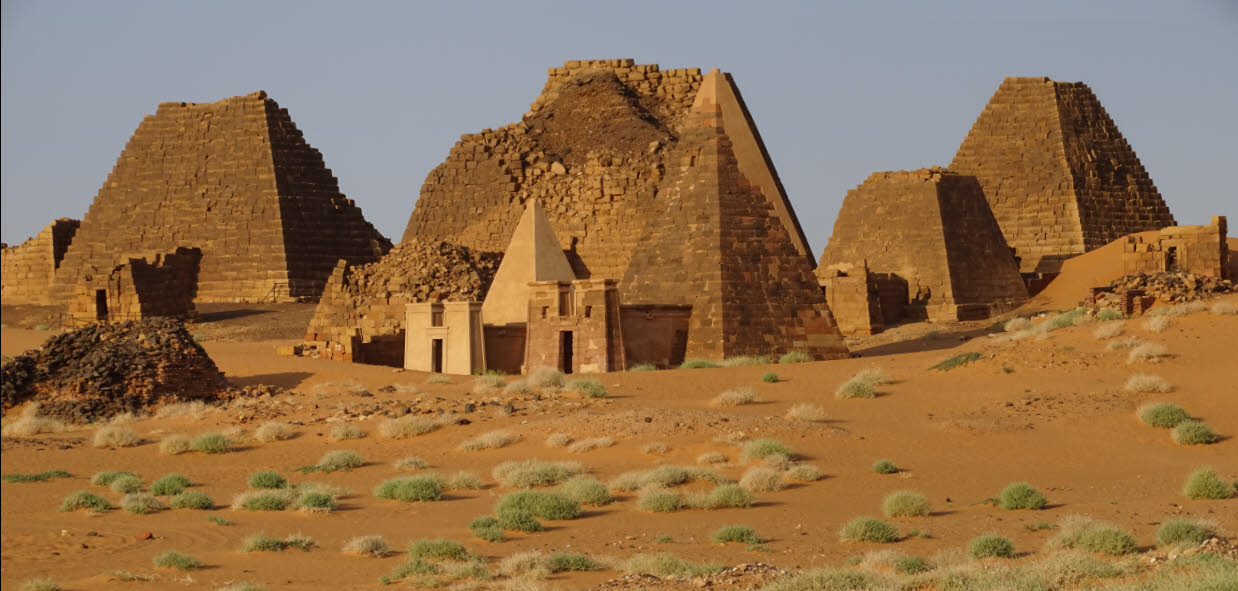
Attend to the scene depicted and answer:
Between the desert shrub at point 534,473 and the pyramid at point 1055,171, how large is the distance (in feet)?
125

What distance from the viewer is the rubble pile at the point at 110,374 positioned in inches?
1142

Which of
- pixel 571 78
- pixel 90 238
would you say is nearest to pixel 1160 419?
pixel 571 78

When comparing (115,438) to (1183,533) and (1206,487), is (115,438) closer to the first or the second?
(1206,487)

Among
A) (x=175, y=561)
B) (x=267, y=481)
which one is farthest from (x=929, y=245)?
(x=175, y=561)

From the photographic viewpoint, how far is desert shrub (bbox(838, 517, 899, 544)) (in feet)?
61.3

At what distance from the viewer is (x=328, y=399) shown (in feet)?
98.3

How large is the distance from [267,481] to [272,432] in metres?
3.93

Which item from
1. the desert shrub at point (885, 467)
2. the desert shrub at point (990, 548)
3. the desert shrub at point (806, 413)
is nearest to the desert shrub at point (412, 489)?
the desert shrub at point (885, 467)

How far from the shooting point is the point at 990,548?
57.4 feet

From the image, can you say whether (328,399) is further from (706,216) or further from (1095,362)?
(1095,362)

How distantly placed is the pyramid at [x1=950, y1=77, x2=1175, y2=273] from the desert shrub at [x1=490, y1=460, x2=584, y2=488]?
38.2 meters

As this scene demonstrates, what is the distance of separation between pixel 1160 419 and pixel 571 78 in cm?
3576

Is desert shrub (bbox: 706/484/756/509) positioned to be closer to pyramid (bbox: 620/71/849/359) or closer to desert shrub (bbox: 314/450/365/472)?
desert shrub (bbox: 314/450/365/472)

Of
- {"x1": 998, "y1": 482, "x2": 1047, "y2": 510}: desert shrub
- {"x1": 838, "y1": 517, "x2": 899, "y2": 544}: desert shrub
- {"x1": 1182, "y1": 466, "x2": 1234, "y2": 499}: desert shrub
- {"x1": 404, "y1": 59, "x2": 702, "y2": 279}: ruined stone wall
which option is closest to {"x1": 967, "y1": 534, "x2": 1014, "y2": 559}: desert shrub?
{"x1": 838, "y1": 517, "x2": 899, "y2": 544}: desert shrub
